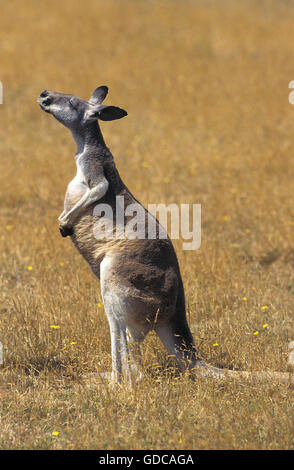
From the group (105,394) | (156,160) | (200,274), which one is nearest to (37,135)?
(156,160)

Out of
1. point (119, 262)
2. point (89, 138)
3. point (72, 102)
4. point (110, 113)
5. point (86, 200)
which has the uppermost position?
point (72, 102)

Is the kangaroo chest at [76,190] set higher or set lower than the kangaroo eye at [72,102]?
lower

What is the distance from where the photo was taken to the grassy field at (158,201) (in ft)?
13.6

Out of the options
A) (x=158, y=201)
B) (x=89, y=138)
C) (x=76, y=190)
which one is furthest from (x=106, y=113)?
(x=158, y=201)

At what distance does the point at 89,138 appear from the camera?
4.46 m

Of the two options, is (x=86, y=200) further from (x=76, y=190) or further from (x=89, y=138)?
(x=89, y=138)

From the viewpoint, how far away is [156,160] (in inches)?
387

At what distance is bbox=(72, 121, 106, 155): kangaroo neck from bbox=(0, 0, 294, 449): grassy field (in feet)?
4.44

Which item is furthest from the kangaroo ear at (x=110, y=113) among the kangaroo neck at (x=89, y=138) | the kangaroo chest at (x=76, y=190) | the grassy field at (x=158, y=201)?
the grassy field at (x=158, y=201)

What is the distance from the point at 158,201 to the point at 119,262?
4.34m

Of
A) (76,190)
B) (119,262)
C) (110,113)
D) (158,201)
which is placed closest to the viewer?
(119,262)

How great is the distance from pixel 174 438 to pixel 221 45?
1207 centimetres

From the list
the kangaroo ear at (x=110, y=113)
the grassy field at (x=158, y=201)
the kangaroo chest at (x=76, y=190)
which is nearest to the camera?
the grassy field at (x=158, y=201)

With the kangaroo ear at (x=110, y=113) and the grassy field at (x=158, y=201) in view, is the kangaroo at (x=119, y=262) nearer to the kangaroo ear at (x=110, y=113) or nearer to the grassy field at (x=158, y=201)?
the kangaroo ear at (x=110, y=113)
